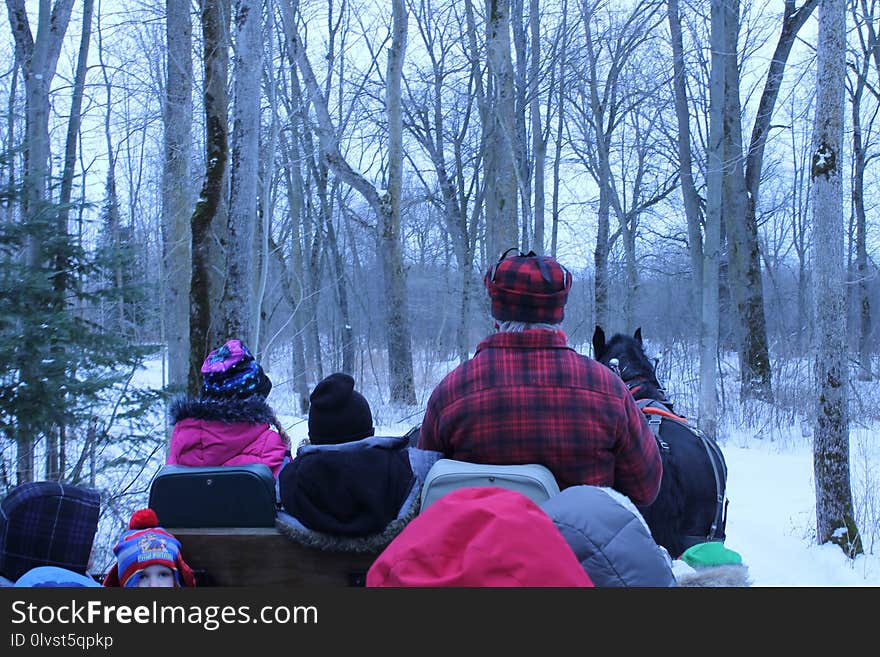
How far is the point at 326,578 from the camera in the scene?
2852mm

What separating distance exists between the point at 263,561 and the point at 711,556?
1595 mm

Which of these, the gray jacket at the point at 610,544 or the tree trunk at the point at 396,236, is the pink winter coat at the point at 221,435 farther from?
the tree trunk at the point at 396,236

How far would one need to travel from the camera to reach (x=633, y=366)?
4227 millimetres

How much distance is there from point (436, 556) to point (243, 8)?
5863 millimetres

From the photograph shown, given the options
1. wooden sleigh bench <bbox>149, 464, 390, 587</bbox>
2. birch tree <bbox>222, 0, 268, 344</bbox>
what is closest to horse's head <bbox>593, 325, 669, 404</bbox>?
wooden sleigh bench <bbox>149, 464, 390, 587</bbox>

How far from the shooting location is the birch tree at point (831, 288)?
5848 mm

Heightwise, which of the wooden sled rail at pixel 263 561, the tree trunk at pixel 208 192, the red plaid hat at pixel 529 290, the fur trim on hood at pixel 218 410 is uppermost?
the tree trunk at pixel 208 192

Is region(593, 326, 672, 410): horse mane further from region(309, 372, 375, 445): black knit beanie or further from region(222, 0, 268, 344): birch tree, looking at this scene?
region(222, 0, 268, 344): birch tree

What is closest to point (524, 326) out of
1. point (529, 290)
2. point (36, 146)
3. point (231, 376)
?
point (529, 290)

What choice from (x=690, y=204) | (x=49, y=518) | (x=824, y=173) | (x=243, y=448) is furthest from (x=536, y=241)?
(x=49, y=518)

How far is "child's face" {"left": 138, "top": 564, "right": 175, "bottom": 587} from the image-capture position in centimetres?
257

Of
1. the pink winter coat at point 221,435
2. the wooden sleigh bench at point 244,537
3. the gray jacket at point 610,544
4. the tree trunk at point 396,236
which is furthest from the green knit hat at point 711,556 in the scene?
the tree trunk at point 396,236

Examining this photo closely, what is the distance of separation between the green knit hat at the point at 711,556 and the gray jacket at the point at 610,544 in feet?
1.76

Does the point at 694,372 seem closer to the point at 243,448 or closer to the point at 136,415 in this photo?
the point at 136,415
